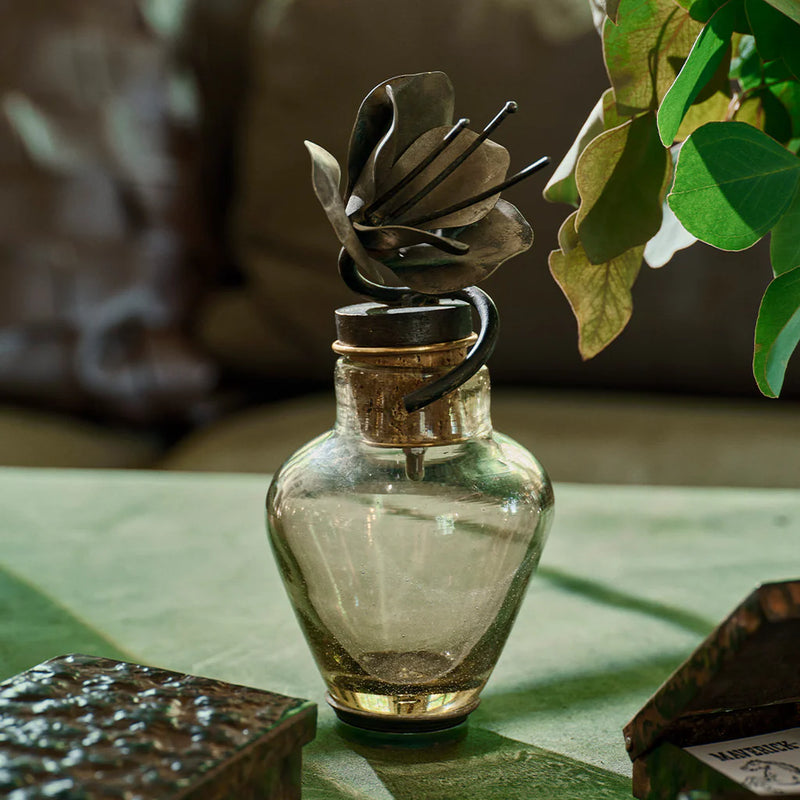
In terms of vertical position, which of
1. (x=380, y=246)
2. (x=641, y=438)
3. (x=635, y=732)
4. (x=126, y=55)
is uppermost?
(x=126, y=55)

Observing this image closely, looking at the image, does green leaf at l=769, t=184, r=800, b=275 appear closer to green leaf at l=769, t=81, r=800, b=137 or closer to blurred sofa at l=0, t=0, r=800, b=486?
green leaf at l=769, t=81, r=800, b=137

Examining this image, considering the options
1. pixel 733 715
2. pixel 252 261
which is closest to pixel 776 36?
pixel 733 715

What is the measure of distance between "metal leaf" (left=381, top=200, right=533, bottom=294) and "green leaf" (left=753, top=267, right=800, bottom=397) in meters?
0.09

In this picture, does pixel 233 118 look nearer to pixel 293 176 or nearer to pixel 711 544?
pixel 293 176

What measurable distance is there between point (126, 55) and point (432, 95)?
1.10 m

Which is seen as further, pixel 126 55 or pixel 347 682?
pixel 126 55

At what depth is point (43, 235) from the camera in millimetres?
1370

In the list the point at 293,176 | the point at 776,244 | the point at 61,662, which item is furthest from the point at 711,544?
the point at 293,176

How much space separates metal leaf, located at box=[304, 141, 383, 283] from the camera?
352 millimetres

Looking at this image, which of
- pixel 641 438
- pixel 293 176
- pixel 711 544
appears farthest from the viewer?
pixel 293 176

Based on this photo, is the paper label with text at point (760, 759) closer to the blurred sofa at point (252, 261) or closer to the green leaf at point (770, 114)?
the green leaf at point (770, 114)

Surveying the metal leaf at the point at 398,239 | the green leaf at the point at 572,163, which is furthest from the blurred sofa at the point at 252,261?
the metal leaf at the point at 398,239

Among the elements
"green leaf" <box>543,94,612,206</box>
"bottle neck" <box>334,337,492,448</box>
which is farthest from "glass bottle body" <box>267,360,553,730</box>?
"green leaf" <box>543,94,612,206</box>

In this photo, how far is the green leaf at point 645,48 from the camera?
383 millimetres
